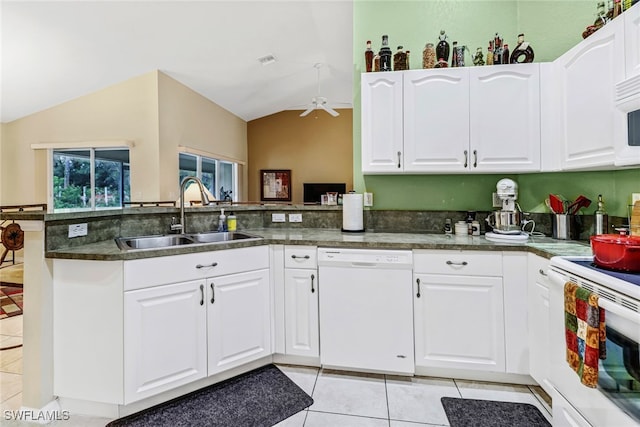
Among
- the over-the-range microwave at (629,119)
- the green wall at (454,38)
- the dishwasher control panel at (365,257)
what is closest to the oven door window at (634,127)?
the over-the-range microwave at (629,119)

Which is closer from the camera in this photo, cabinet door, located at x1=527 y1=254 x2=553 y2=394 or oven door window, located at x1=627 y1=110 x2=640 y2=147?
oven door window, located at x1=627 y1=110 x2=640 y2=147

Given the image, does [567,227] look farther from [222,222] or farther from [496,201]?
[222,222]

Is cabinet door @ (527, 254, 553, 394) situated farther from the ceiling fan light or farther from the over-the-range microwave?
the ceiling fan light

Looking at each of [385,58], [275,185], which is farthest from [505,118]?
[275,185]

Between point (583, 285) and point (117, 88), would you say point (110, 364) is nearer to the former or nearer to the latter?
point (583, 285)

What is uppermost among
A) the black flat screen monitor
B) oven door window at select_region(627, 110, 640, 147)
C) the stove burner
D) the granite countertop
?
the black flat screen monitor

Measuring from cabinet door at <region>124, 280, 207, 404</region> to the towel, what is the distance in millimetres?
1776

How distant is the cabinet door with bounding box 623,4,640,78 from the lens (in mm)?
1390

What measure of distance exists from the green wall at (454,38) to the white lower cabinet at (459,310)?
739 millimetres

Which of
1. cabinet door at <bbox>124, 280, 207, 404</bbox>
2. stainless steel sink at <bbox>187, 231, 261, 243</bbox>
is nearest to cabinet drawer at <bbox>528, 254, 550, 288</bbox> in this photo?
stainless steel sink at <bbox>187, 231, 261, 243</bbox>

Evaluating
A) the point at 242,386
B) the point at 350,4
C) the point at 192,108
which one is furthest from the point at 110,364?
the point at 192,108

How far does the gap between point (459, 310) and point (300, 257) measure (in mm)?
1030

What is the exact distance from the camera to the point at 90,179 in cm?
494

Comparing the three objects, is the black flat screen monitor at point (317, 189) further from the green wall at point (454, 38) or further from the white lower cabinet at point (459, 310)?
the white lower cabinet at point (459, 310)
